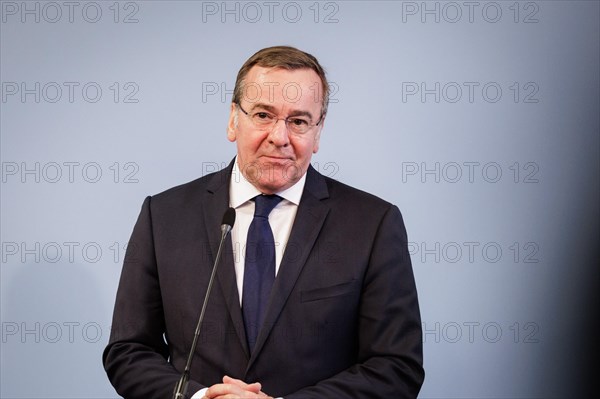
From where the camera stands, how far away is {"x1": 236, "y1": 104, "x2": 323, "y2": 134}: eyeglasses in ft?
6.15

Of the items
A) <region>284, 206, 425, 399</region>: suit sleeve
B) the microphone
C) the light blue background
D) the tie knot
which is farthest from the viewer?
the light blue background

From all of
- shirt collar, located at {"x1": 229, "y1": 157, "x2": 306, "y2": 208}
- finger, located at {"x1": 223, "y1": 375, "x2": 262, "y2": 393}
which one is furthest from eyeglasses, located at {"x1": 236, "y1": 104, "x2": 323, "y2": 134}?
finger, located at {"x1": 223, "y1": 375, "x2": 262, "y2": 393}

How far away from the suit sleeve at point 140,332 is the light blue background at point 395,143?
70 cm

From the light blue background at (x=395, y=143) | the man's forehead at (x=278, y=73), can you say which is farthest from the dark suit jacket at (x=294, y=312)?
the light blue background at (x=395, y=143)

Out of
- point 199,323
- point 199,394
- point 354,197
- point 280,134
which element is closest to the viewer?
point 199,323

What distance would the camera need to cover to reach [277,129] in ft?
6.09

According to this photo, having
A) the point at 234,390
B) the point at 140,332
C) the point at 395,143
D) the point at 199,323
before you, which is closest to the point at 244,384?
the point at 234,390

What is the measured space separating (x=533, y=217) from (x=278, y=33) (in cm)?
101

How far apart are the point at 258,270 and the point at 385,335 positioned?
327 mm

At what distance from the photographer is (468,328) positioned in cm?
259

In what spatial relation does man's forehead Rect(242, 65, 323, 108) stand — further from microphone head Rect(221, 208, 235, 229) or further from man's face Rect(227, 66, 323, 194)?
microphone head Rect(221, 208, 235, 229)

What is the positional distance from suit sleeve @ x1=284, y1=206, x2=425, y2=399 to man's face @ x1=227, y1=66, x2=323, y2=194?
266 mm

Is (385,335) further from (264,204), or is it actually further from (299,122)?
(299,122)

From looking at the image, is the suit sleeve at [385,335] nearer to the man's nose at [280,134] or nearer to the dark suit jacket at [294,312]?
the dark suit jacket at [294,312]
